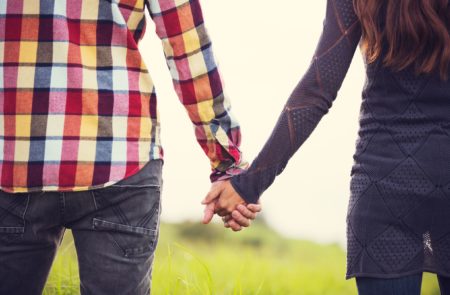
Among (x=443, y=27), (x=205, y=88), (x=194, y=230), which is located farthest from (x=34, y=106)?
Answer: (x=194, y=230)

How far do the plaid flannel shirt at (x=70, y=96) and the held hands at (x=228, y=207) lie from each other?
1.18ft

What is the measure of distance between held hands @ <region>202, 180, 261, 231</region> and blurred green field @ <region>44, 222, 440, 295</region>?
373mm

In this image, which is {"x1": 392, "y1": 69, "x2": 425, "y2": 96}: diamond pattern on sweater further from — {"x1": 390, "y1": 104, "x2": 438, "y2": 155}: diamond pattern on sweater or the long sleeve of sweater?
the long sleeve of sweater

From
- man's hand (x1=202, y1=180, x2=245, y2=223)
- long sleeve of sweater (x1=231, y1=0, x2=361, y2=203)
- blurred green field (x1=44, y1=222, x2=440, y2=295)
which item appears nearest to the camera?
long sleeve of sweater (x1=231, y1=0, x2=361, y2=203)

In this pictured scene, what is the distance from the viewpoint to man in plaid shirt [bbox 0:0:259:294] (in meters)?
1.74

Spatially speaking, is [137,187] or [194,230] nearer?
[137,187]

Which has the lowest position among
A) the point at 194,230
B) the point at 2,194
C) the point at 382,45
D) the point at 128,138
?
the point at 194,230

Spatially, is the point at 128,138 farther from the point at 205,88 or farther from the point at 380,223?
the point at 380,223

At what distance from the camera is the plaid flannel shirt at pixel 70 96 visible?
1734 millimetres

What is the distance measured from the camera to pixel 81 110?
1746 mm

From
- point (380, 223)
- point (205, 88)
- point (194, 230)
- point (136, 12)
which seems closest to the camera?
point (380, 223)

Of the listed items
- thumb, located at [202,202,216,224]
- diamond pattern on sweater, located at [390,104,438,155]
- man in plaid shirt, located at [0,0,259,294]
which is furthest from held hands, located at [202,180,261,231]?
diamond pattern on sweater, located at [390,104,438,155]

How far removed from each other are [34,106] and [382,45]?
0.90 metres

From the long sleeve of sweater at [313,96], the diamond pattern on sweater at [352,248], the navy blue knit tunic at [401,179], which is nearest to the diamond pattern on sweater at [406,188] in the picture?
the navy blue knit tunic at [401,179]
